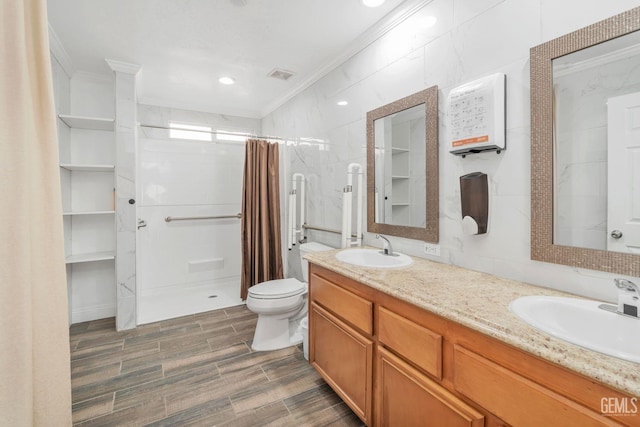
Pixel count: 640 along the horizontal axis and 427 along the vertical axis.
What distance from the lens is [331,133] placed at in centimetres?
263

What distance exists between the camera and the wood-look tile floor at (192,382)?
163 centimetres

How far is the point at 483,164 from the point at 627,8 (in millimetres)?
693

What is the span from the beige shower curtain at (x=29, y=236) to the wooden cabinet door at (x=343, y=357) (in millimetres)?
1135

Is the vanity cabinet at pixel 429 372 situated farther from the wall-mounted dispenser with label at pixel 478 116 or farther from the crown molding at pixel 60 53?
the crown molding at pixel 60 53

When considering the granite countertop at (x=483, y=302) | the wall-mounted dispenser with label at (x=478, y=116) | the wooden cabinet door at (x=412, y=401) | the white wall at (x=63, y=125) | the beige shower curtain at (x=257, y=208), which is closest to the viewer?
the granite countertop at (x=483, y=302)

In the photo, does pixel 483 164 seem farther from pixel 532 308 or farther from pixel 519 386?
pixel 519 386

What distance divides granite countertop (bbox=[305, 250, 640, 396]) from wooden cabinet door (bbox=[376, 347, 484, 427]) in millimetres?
286

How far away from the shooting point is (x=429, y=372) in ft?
3.56

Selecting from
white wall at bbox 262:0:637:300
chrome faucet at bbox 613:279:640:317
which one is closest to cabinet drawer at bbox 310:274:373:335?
white wall at bbox 262:0:637:300

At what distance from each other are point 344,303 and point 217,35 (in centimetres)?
213

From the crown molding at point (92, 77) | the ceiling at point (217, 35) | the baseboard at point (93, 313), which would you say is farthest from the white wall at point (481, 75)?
the baseboard at point (93, 313)

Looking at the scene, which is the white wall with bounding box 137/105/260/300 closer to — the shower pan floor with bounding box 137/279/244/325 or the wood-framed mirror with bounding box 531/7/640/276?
the shower pan floor with bounding box 137/279/244/325

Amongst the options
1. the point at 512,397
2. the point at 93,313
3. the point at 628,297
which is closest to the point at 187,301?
the point at 93,313

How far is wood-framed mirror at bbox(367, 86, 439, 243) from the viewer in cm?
172
